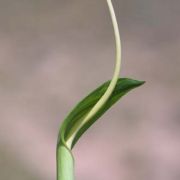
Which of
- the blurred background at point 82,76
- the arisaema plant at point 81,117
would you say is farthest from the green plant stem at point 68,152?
the blurred background at point 82,76

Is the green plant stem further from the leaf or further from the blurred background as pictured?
the blurred background

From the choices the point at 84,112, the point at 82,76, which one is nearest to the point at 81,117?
the point at 84,112

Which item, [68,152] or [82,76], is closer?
[68,152]

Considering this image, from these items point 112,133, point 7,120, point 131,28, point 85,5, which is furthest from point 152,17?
Answer: point 7,120

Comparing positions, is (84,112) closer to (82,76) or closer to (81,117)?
(81,117)

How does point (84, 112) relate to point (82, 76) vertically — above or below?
above

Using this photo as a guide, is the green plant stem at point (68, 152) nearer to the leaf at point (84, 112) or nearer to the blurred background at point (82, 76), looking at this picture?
the leaf at point (84, 112)
